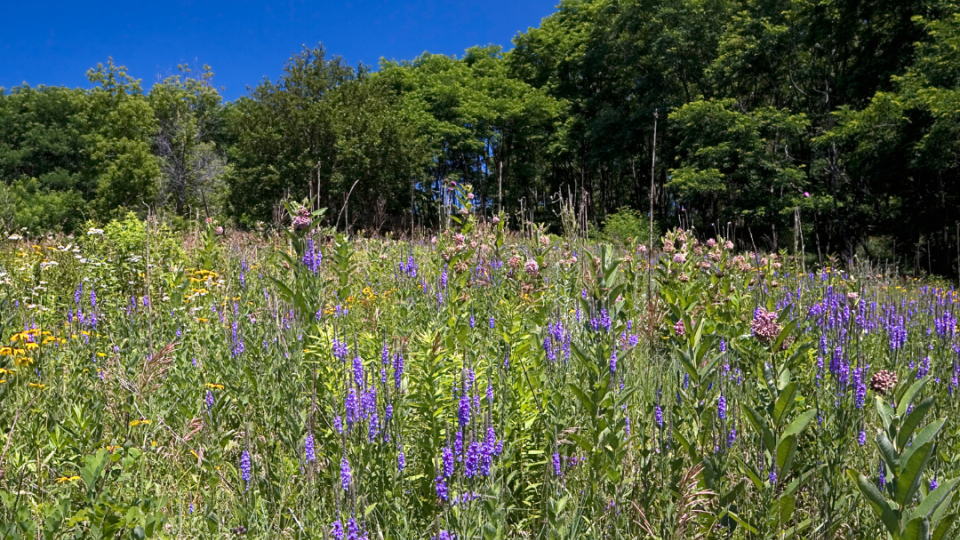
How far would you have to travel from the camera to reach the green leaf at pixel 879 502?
3.78 ft

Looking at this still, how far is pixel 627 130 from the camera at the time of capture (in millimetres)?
25844

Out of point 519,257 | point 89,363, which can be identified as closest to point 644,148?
point 519,257

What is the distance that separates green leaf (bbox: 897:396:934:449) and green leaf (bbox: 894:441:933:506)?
4cm

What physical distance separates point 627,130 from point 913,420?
26281mm

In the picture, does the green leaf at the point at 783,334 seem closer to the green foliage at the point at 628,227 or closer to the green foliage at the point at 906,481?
the green foliage at the point at 906,481

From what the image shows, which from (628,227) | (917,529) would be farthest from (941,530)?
(628,227)

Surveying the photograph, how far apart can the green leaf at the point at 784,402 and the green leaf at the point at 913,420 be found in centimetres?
37

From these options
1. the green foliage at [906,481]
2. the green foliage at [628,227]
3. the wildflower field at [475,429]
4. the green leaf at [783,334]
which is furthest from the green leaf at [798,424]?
the green foliage at [628,227]

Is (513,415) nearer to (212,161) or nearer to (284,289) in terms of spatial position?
(284,289)

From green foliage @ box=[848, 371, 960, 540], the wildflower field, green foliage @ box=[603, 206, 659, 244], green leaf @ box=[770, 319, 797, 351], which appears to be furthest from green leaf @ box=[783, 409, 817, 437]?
green foliage @ box=[603, 206, 659, 244]

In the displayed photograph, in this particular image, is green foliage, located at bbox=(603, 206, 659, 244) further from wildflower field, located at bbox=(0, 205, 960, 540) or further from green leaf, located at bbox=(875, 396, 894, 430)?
green leaf, located at bbox=(875, 396, 894, 430)

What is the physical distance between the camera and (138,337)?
3.10 m

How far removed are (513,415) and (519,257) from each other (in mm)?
1992

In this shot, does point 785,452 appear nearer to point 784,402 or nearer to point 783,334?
point 784,402
